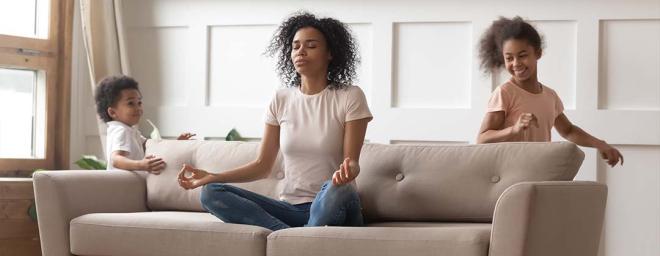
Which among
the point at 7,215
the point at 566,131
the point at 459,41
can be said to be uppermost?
the point at 459,41

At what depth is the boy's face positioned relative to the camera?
3846mm

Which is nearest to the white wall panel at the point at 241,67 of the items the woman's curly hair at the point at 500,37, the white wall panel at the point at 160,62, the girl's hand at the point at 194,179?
the white wall panel at the point at 160,62

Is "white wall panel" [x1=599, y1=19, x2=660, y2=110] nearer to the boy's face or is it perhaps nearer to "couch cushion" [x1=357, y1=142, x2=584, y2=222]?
"couch cushion" [x1=357, y1=142, x2=584, y2=222]

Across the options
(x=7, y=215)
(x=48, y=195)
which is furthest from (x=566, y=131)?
(x=7, y=215)

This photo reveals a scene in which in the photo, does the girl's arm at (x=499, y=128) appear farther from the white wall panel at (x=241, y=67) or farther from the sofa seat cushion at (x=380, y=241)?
the white wall panel at (x=241, y=67)

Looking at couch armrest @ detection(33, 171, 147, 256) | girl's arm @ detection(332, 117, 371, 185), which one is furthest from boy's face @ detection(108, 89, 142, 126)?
girl's arm @ detection(332, 117, 371, 185)

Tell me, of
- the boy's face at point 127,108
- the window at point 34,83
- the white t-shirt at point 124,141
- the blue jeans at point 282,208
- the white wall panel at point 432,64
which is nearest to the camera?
the blue jeans at point 282,208

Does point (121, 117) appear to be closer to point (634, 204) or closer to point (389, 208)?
point (389, 208)

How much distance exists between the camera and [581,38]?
393cm

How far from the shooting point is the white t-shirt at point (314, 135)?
2.96 metres

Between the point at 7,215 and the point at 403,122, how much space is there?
1570 mm

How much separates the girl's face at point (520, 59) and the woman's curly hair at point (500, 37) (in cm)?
2

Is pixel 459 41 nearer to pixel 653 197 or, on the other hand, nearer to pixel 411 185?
pixel 653 197

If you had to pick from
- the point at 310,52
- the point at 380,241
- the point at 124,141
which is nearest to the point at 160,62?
the point at 124,141
